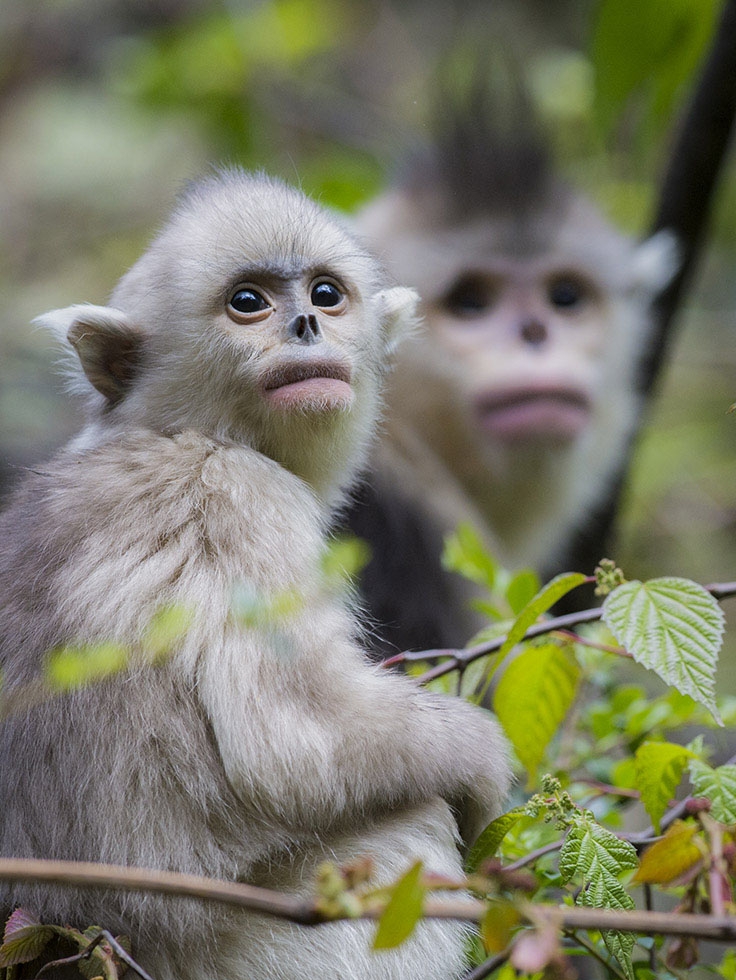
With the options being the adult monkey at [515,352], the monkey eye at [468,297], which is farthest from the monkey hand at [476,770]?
the monkey eye at [468,297]

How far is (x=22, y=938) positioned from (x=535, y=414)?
2488 millimetres

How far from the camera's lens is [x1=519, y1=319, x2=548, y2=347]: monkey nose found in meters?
3.98

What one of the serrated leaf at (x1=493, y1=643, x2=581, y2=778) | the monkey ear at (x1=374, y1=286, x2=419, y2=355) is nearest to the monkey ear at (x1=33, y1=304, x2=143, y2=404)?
the monkey ear at (x1=374, y1=286, x2=419, y2=355)

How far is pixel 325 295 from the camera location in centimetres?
239

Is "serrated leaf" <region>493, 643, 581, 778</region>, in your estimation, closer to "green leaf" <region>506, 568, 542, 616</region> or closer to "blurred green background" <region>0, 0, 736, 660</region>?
"green leaf" <region>506, 568, 542, 616</region>

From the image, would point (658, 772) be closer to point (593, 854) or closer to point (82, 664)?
point (593, 854)

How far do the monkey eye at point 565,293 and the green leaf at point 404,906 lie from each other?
334 centimetres

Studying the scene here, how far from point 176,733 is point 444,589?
2.00 m

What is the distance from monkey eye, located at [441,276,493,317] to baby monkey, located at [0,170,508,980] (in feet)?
7.16

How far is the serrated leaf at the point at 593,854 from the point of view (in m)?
1.56

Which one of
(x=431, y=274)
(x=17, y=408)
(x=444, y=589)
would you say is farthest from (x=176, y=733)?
(x=17, y=408)

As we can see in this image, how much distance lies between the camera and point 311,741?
1761 millimetres

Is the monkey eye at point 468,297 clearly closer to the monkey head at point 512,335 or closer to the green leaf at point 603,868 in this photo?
the monkey head at point 512,335

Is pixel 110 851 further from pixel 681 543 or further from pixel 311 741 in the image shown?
pixel 681 543
